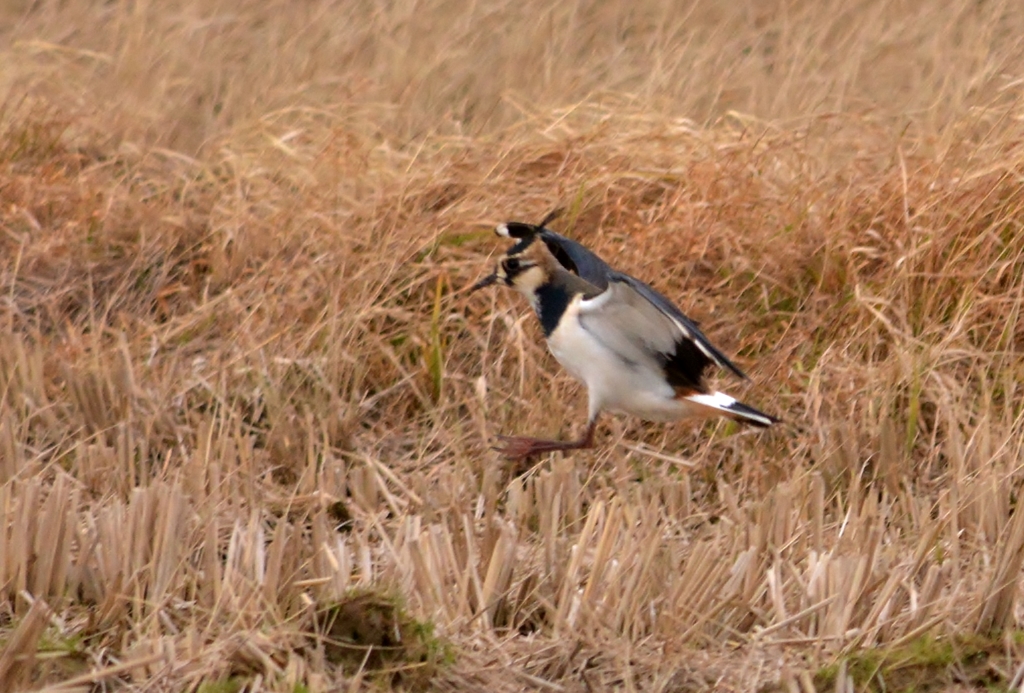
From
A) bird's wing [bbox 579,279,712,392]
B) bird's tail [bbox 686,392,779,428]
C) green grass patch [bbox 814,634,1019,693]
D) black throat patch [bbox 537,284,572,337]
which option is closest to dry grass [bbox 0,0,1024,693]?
green grass patch [bbox 814,634,1019,693]

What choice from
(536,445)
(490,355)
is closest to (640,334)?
(536,445)

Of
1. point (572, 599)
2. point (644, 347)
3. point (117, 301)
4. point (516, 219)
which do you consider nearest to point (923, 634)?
point (572, 599)

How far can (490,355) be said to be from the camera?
4.77m

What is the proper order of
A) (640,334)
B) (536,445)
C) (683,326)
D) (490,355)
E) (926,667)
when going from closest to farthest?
(926,667), (683,326), (640,334), (536,445), (490,355)

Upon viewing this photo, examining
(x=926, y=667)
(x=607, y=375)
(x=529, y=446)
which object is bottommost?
(x=529, y=446)

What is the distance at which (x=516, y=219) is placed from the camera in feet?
16.6

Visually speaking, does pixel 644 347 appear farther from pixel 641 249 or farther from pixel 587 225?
pixel 587 225

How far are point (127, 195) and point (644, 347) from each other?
7.36 ft

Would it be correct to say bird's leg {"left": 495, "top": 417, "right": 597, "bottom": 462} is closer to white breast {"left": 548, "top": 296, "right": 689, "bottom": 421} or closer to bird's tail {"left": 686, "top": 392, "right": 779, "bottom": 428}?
white breast {"left": 548, "top": 296, "right": 689, "bottom": 421}

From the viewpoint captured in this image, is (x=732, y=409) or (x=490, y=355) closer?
(x=732, y=409)

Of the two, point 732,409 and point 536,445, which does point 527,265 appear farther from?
point 732,409

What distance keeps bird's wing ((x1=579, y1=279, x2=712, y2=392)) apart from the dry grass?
0.30 m

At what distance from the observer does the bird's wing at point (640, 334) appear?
13.2ft

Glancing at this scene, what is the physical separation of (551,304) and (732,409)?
523 millimetres
